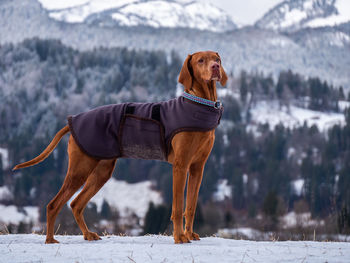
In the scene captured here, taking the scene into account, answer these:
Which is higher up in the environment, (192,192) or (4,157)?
(192,192)

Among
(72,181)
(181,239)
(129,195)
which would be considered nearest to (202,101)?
(181,239)

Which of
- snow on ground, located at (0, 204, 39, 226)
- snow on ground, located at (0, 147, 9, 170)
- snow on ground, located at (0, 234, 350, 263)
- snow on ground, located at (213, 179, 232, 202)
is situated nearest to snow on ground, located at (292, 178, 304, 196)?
snow on ground, located at (213, 179, 232, 202)

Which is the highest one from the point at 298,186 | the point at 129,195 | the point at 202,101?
the point at 202,101

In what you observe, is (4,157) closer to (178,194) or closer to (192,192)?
(192,192)

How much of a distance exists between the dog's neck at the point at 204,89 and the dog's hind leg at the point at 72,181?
214 cm

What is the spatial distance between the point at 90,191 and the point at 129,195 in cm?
16531

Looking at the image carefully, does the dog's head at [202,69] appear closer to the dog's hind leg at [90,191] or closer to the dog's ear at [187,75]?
the dog's ear at [187,75]

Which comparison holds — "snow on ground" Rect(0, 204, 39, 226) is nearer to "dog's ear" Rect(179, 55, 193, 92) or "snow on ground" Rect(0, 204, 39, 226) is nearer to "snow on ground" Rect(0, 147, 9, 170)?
"snow on ground" Rect(0, 147, 9, 170)

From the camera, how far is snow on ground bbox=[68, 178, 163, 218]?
164 meters

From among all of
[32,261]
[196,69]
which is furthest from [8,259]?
[196,69]

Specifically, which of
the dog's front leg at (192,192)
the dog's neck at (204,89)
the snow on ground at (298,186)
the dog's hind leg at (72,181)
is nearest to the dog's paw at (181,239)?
the dog's front leg at (192,192)

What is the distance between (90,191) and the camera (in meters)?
8.59

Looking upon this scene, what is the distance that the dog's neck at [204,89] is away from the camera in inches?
314

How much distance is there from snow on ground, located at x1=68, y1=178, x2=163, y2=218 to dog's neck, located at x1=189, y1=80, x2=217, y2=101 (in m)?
152
